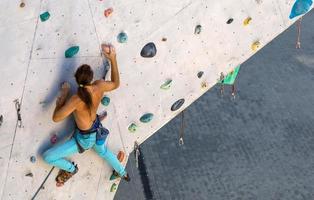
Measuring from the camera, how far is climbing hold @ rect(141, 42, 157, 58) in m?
5.43

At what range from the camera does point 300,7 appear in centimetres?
604

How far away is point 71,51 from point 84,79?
1.51 ft

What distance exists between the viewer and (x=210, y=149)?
11219 millimetres

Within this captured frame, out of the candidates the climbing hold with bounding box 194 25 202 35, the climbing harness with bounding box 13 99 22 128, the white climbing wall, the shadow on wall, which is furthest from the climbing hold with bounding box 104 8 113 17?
the climbing harness with bounding box 13 99 22 128

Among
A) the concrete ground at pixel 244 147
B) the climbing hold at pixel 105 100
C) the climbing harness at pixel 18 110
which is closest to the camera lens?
the climbing harness at pixel 18 110

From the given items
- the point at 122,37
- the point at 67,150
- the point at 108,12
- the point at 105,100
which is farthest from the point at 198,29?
the point at 67,150

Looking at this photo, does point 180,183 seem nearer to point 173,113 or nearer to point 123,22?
point 173,113

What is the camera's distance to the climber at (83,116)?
4832 millimetres

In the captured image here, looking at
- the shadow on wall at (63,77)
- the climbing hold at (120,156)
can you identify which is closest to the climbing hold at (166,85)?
the climbing hold at (120,156)

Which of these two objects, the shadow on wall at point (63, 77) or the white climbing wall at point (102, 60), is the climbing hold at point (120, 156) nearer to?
the white climbing wall at point (102, 60)

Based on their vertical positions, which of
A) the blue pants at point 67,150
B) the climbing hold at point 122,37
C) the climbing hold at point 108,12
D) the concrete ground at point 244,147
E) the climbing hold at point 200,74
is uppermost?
the climbing hold at point 108,12

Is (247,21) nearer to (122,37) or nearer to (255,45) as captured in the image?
(255,45)

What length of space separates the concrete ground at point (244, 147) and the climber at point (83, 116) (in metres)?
4.72

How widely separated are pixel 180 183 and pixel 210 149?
130 centimetres
